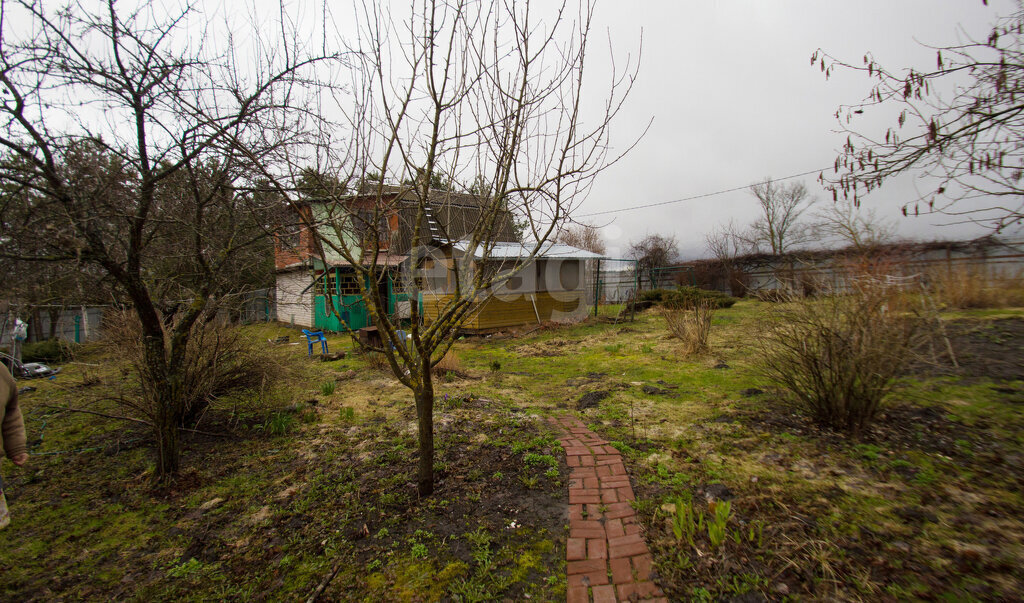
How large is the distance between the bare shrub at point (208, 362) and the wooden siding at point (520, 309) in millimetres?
6710

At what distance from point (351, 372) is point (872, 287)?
7.63 metres

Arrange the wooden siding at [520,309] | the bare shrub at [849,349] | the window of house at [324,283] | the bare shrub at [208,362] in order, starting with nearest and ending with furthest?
the window of house at [324,283] → the bare shrub at [849,349] → the bare shrub at [208,362] → the wooden siding at [520,309]

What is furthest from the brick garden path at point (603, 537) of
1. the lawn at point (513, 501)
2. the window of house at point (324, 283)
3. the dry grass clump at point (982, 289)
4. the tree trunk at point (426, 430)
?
the dry grass clump at point (982, 289)

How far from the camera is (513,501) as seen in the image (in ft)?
9.40

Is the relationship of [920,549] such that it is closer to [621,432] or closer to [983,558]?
[983,558]

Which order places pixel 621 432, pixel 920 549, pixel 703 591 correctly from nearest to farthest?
pixel 703 591, pixel 920 549, pixel 621 432

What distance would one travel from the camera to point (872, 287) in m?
3.63

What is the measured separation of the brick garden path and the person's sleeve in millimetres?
3300

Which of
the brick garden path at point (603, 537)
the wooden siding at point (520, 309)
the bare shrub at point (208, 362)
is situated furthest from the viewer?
the wooden siding at point (520, 309)

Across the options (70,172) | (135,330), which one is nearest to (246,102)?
(70,172)

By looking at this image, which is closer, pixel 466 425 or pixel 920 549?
pixel 920 549

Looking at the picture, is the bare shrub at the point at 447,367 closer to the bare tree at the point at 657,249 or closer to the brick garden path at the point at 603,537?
the brick garden path at the point at 603,537

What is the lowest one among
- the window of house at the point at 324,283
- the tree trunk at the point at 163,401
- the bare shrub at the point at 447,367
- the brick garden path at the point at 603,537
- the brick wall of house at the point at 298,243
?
the brick garden path at the point at 603,537

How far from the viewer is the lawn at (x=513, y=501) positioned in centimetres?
212
